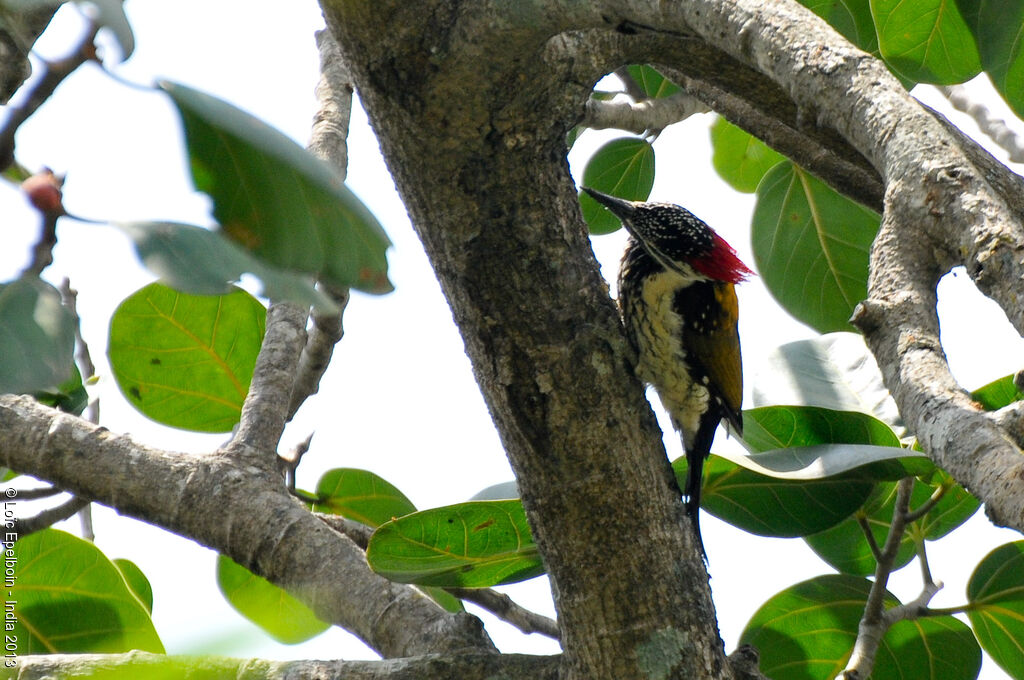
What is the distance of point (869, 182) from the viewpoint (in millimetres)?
2498

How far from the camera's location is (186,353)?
9.73 ft

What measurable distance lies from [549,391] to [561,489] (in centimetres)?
20

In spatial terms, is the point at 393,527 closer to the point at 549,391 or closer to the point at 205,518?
the point at 549,391

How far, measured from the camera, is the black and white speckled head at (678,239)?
333 cm

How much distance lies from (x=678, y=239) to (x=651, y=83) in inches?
25.0

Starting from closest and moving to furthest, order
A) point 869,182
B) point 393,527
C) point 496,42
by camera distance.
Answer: point 496,42, point 393,527, point 869,182

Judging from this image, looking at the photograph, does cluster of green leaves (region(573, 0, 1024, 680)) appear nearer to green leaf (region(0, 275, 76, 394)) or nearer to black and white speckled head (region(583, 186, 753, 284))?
black and white speckled head (region(583, 186, 753, 284))

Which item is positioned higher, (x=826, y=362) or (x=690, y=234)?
(x=690, y=234)

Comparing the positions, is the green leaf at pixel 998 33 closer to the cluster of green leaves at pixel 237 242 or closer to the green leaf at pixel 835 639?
the green leaf at pixel 835 639

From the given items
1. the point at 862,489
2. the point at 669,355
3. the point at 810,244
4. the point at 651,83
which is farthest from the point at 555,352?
the point at 651,83

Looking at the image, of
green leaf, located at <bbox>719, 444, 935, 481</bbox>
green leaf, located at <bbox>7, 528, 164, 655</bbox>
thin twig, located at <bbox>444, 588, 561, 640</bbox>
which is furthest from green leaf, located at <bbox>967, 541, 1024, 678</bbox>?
green leaf, located at <bbox>7, 528, 164, 655</bbox>

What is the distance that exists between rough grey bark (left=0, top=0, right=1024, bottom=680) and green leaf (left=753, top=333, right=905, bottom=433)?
0.70 m

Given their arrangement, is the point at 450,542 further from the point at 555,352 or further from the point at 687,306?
the point at 687,306

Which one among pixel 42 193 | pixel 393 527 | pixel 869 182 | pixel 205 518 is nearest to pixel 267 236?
pixel 42 193
